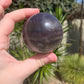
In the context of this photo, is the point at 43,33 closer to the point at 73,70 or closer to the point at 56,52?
the point at 56,52

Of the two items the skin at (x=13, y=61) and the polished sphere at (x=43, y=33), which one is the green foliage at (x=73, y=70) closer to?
the skin at (x=13, y=61)

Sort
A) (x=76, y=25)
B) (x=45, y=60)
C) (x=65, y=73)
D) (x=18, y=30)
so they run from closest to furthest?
1. (x=45, y=60)
2. (x=18, y=30)
3. (x=65, y=73)
4. (x=76, y=25)

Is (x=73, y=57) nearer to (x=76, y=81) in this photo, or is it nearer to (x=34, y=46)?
(x=76, y=81)

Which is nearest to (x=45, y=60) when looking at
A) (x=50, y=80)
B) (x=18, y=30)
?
(x=18, y=30)

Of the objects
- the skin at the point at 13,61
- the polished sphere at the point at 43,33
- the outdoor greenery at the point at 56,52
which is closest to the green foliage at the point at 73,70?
the outdoor greenery at the point at 56,52

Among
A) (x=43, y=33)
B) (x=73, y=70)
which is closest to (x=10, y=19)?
(x=43, y=33)

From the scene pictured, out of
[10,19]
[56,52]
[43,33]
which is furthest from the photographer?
[56,52]
